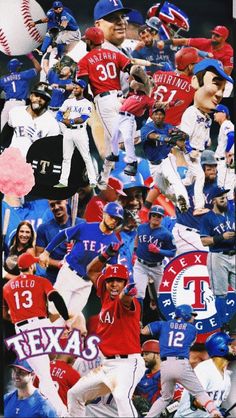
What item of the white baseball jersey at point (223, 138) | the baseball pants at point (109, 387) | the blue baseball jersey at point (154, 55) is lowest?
the baseball pants at point (109, 387)

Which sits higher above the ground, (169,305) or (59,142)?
(59,142)

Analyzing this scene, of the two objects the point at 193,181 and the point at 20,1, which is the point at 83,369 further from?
the point at 20,1

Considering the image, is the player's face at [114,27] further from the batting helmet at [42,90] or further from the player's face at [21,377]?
the player's face at [21,377]

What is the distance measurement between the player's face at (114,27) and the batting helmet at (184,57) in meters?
0.33

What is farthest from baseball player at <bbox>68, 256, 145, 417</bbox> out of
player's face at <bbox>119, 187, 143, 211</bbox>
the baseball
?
the baseball

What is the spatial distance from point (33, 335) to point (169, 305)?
2.50ft

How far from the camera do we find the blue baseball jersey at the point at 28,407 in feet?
15.8

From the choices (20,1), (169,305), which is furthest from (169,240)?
(20,1)

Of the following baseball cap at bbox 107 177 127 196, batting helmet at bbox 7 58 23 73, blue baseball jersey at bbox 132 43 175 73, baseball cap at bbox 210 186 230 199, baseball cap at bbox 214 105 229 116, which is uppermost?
batting helmet at bbox 7 58 23 73

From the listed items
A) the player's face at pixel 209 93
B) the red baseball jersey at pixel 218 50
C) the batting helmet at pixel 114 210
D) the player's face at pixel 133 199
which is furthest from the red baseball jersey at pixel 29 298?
the red baseball jersey at pixel 218 50

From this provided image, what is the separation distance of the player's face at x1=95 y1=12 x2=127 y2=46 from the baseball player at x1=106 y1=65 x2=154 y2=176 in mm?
190

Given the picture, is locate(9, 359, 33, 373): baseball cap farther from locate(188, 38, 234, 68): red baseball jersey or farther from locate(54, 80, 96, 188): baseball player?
locate(188, 38, 234, 68): red baseball jersey

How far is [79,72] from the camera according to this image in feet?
16.4

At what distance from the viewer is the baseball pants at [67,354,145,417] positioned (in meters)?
4.80
